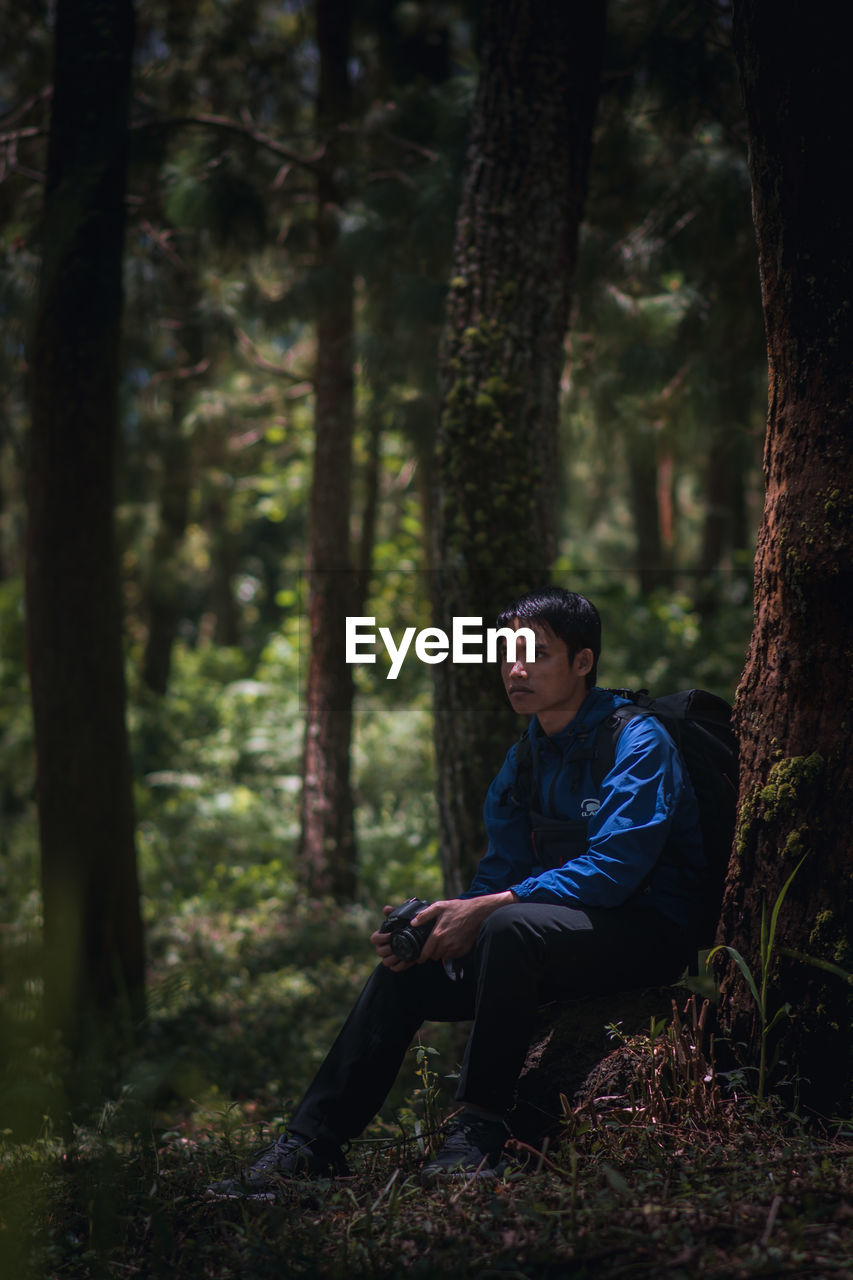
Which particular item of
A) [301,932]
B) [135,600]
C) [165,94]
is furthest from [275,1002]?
[135,600]

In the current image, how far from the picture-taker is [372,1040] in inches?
132

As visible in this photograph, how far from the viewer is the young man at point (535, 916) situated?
3.10 m

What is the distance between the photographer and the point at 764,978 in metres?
3.00

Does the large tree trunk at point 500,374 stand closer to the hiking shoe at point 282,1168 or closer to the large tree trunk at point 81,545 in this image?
the hiking shoe at point 282,1168

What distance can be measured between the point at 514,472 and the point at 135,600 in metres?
18.1

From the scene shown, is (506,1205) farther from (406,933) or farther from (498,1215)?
(406,933)

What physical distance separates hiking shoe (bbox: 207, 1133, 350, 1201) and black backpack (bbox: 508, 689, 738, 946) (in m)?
1.16

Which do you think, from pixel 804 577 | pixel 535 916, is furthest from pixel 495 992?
pixel 804 577

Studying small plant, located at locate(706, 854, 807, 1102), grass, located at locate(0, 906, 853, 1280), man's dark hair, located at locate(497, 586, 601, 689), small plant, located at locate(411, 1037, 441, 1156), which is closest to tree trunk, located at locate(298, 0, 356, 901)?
grass, located at locate(0, 906, 853, 1280)

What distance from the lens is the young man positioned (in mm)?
3102

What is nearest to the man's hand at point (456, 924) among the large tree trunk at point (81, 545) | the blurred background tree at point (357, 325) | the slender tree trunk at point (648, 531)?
the blurred background tree at point (357, 325)

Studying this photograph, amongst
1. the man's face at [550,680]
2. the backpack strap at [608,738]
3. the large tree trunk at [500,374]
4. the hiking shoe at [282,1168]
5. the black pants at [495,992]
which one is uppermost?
the large tree trunk at [500,374]

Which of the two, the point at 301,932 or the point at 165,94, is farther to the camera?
the point at 165,94

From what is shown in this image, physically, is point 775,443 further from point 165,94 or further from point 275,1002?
point 165,94
